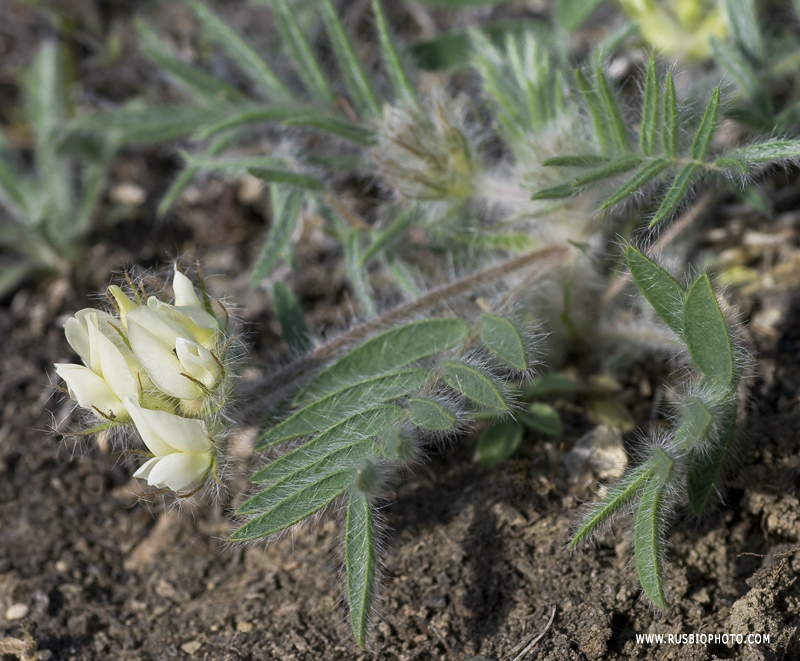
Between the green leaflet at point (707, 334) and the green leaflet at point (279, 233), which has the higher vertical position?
the green leaflet at point (279, 233)

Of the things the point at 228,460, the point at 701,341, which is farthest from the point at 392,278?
the point at 701,341

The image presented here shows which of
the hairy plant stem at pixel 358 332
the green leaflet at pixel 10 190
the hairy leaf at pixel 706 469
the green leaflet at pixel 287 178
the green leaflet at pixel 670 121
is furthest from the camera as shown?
the green leaflet at pixel 10 190

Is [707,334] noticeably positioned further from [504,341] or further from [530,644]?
[530,644]

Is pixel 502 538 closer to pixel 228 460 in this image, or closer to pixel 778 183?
pixel 228 460

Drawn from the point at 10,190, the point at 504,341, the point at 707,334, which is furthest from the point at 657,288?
the point at 10,190

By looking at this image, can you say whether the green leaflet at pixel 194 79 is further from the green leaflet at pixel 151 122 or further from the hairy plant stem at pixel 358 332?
the hairy plant stem at pixel 358 332

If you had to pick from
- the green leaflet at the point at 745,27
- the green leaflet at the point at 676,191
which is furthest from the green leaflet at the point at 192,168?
the green leaflet at the point at 745,27
